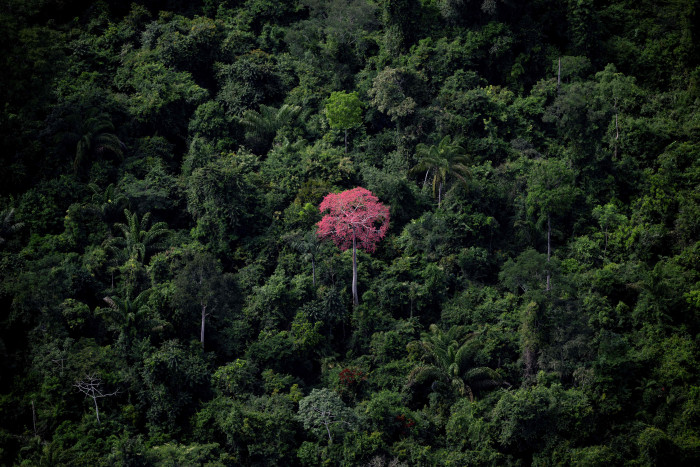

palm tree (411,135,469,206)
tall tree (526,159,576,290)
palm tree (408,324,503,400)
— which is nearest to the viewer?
palm tree (408,324,503,400)

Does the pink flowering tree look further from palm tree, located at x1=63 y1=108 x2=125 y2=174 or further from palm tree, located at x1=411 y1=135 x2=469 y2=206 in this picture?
palm tree, located at x1=63 y1=108 x2=125 y2=174

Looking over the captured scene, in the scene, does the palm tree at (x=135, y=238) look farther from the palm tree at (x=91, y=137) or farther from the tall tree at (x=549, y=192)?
the tall tree at (x=549, y=192)

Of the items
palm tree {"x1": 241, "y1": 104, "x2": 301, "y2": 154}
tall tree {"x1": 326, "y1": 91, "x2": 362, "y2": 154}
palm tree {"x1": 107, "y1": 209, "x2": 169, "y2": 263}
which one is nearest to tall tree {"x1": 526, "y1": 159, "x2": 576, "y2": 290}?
tall tree {"x1": 326, "y1": 91, "x2": 362, "y2": 154}

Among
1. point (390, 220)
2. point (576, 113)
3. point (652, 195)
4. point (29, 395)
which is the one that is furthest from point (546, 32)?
point (29, 395)

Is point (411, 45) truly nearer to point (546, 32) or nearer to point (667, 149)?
point (546, 32)

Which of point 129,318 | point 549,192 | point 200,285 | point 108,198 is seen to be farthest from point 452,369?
point 108,198

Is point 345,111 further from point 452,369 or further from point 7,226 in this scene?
point 7,226

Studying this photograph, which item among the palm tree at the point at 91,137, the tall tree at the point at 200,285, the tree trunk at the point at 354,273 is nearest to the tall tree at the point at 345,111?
the tree trunk at the point at 354,273

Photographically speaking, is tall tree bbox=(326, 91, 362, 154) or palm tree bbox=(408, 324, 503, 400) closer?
palm tree bbox=(408, 324, 503, 400)
